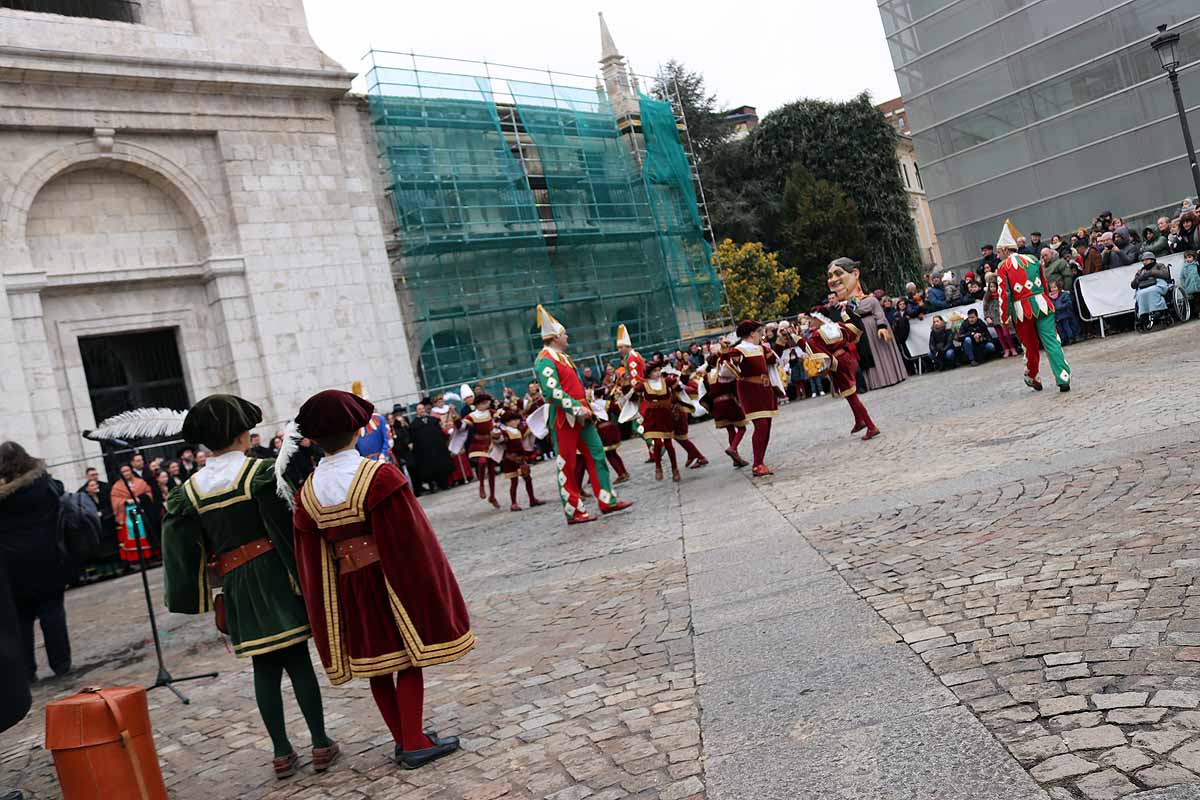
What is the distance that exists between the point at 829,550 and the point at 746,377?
16.2 ft

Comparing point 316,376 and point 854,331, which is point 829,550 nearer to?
point 854,331

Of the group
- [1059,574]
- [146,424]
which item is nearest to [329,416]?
[146,424]

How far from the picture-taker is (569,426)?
10.9 metres

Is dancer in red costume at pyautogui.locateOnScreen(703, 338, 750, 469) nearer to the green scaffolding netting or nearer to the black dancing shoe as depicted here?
the black dancing shoe

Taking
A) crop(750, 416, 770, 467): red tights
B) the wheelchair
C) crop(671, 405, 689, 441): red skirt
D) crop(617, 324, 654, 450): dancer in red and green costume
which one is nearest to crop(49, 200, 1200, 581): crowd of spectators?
the wheelchair

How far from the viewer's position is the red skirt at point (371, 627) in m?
4.34

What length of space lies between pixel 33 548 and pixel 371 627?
17.9 ft

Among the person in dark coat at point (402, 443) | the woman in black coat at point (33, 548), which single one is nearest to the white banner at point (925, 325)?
the person in dark coat at point (402, 443)

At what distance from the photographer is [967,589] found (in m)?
5.02

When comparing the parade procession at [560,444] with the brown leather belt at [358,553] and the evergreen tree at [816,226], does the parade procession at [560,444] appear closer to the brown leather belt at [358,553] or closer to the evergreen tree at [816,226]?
the brown leather belt at [358,553]

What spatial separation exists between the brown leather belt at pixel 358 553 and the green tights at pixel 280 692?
60 centimetres

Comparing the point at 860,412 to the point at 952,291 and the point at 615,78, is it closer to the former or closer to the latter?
the point at 952,291

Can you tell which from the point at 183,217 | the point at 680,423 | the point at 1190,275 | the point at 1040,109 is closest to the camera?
the point at 680,423

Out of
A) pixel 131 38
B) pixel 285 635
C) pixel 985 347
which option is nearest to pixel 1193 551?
pixel 285 635
